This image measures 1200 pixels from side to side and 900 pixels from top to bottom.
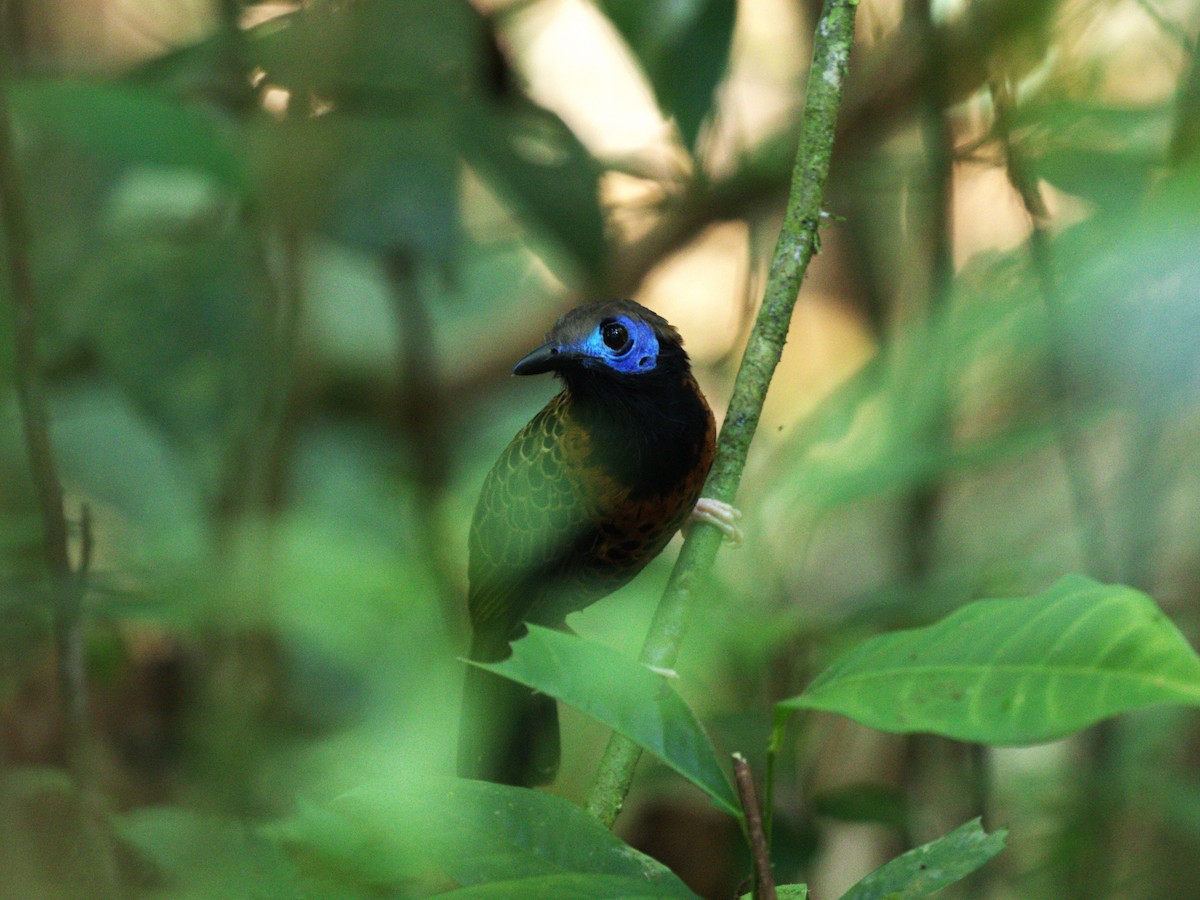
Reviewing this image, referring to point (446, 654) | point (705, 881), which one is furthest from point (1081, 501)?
point (705, 881)

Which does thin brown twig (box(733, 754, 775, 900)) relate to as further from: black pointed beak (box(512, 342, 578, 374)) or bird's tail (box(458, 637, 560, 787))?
bird's tail (box(458, 637, 560, 787))

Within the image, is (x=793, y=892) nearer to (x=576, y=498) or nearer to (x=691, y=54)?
(x=576, y=498)

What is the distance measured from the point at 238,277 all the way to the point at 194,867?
5.82 ft

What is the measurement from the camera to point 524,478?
2.30m

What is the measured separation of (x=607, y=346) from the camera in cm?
209

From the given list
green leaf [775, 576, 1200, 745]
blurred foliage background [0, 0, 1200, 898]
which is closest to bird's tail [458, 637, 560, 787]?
blurred foliage background [0, 0, 1200, 898]

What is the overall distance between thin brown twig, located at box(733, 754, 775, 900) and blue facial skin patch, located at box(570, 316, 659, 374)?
4.02 ft

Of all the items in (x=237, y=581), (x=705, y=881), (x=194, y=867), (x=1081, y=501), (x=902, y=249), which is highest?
(x=902, y=249)

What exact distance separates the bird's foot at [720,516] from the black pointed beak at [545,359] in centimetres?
34

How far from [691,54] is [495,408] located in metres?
2.02

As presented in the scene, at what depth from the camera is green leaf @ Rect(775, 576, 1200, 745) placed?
2.52 ft

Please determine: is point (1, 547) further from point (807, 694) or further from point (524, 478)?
point (807, 694)

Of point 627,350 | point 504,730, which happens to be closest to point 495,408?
point 504,730

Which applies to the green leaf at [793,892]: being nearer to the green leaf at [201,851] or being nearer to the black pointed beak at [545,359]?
the green leaf at [201,851]
